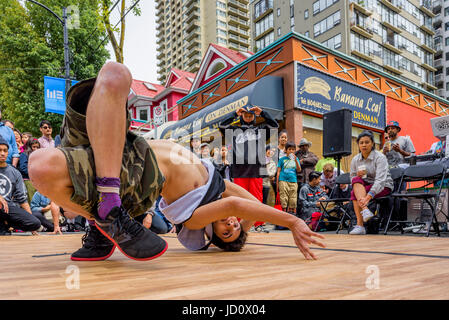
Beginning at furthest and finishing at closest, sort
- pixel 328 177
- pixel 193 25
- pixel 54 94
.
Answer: pixel 193 25, pixel 54 94, pixel 328 177

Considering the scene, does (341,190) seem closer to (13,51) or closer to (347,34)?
(13,51)

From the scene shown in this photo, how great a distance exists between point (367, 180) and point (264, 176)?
1646 mm

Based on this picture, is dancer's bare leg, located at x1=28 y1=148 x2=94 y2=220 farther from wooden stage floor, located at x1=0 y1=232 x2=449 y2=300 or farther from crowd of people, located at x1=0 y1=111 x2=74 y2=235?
crowd of people, located at x1=0 y1=111 x2=74 y2=235

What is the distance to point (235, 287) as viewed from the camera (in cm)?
98

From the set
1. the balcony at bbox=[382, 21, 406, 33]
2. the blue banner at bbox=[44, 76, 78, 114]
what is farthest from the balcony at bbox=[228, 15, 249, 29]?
the blue banner at bbox=[44, 76, 78, 114]

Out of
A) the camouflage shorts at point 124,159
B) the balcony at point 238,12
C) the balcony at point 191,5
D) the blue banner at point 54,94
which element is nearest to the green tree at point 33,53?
the blue banner at point 54,94

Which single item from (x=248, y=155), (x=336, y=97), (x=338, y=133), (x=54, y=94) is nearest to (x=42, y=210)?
(x=54, y=94)

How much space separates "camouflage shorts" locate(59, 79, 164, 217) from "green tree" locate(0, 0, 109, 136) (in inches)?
560

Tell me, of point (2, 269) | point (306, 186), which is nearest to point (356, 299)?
point (2, 269)

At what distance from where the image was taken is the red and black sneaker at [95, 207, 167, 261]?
1363 millimetres

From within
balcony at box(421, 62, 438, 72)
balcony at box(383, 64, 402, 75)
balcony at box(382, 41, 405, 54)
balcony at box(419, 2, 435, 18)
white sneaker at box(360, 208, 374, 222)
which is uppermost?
balcony at box(419, 2, 435, 18)

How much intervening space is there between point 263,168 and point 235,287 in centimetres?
403

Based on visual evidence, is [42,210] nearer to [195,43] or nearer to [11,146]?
[11,146]

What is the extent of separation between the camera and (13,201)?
16.4ft
